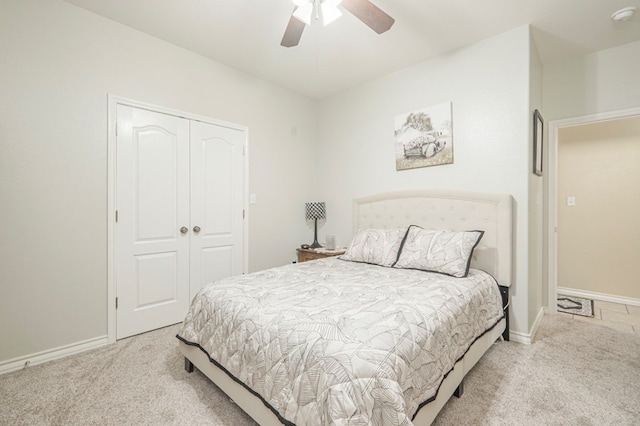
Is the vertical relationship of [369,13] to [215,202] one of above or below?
above

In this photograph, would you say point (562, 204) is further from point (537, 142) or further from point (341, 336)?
point (341, 336)

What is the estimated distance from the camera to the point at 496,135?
261 centimetres

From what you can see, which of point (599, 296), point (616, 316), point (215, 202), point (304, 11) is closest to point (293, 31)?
point (304, 11)

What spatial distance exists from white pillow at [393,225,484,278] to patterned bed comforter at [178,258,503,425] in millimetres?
125

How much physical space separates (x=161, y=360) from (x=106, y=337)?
0.66 meters

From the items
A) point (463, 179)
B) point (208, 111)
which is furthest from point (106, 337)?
point (463, 179)

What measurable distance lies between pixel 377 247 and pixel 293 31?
1894 mm

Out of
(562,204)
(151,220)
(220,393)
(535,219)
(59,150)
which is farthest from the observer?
(562,204)

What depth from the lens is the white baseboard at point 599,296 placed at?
11.1 ft

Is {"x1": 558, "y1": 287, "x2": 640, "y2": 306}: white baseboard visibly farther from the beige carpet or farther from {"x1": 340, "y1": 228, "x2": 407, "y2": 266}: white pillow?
{"x1": 340, "y1": 228, "x2": 407, "y2": 266}: white pillow

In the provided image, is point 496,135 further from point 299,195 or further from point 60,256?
point 60,256

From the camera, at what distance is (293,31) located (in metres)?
2.05

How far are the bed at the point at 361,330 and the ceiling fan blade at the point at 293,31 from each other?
175 centimetres

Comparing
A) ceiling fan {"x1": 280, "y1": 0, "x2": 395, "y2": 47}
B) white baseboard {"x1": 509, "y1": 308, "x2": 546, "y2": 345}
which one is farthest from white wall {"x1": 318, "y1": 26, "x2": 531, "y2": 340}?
ceiling fan {"x1": 280, "y1": 0, "x2": 395, "y2": 47}
